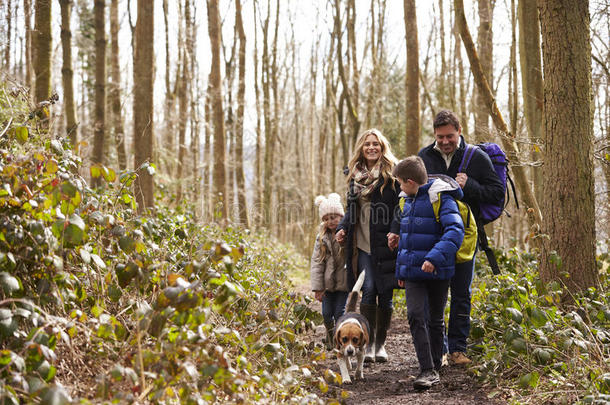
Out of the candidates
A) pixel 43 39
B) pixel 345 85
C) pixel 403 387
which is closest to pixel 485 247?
pixel 403 387

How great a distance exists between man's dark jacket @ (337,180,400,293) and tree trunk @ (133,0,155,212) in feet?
12.7

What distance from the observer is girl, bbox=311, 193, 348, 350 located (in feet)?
21.2

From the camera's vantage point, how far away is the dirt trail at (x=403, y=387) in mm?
4535

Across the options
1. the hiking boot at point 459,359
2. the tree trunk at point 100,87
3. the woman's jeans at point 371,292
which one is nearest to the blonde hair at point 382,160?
the woman's jeans at point 371,292

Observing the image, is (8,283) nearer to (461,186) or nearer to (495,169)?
(461,186)

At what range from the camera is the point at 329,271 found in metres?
6.48

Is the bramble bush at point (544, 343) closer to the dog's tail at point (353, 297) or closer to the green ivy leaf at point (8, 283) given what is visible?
the dog's tail at point (353, 297)

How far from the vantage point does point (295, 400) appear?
385 centimetres

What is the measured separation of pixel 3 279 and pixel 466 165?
419cm

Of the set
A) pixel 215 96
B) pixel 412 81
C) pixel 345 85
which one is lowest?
pixel 412 81

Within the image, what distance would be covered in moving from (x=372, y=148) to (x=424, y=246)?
154 cm

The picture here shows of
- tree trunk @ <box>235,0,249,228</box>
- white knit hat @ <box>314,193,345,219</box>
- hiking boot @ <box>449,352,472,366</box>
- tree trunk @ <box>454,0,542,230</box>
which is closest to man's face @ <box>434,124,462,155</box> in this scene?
white knit hat @ <box>314,193,345,219</box>

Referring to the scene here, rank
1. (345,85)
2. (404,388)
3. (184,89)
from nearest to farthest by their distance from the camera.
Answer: (404,388)
(345,85)
(184,89)

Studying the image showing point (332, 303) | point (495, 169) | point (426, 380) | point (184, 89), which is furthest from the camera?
point (184, 89)
